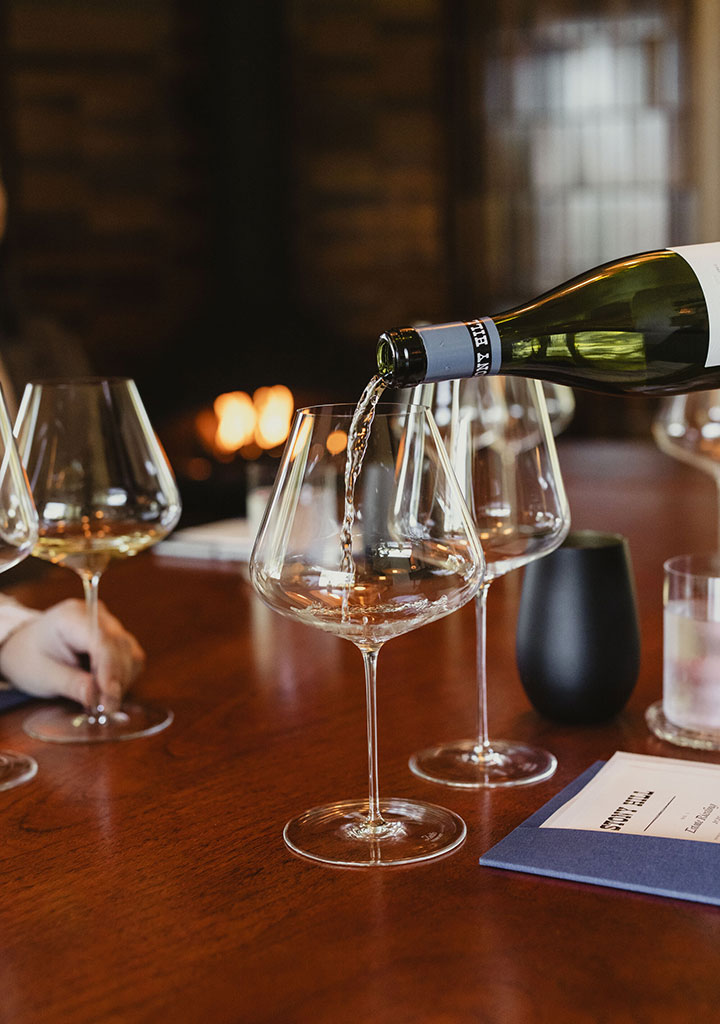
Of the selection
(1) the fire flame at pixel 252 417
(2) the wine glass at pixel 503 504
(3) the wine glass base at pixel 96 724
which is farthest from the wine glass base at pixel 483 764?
(1) the fire flame at pixel 252 417

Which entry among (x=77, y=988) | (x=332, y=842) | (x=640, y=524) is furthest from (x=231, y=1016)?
(x=640, y=524)

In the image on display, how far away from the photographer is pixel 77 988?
56 cm

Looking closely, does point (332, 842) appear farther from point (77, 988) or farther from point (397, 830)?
point (77, 988)

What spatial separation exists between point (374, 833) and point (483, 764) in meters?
0.14

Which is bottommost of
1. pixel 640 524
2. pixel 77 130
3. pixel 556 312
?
pixel 640 524

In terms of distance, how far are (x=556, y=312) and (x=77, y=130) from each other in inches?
147

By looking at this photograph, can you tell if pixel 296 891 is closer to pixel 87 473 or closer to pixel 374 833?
pixel 374 833

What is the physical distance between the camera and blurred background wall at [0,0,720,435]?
4.48 m

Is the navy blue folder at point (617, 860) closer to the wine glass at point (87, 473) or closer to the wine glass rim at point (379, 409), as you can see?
the wine glass rim at point (379, 409)

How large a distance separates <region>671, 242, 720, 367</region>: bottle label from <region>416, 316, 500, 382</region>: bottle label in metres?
0.16

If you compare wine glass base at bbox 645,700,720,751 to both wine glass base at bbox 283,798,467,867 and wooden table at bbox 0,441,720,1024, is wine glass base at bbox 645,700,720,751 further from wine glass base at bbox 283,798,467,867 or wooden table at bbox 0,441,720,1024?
wine glass base at bbox 283,798,467,867

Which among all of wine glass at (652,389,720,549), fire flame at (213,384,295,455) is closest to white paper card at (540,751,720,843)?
wine glass at (652,389,720,549)

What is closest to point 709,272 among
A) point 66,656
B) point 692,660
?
point 692,660

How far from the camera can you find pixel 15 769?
85cm
